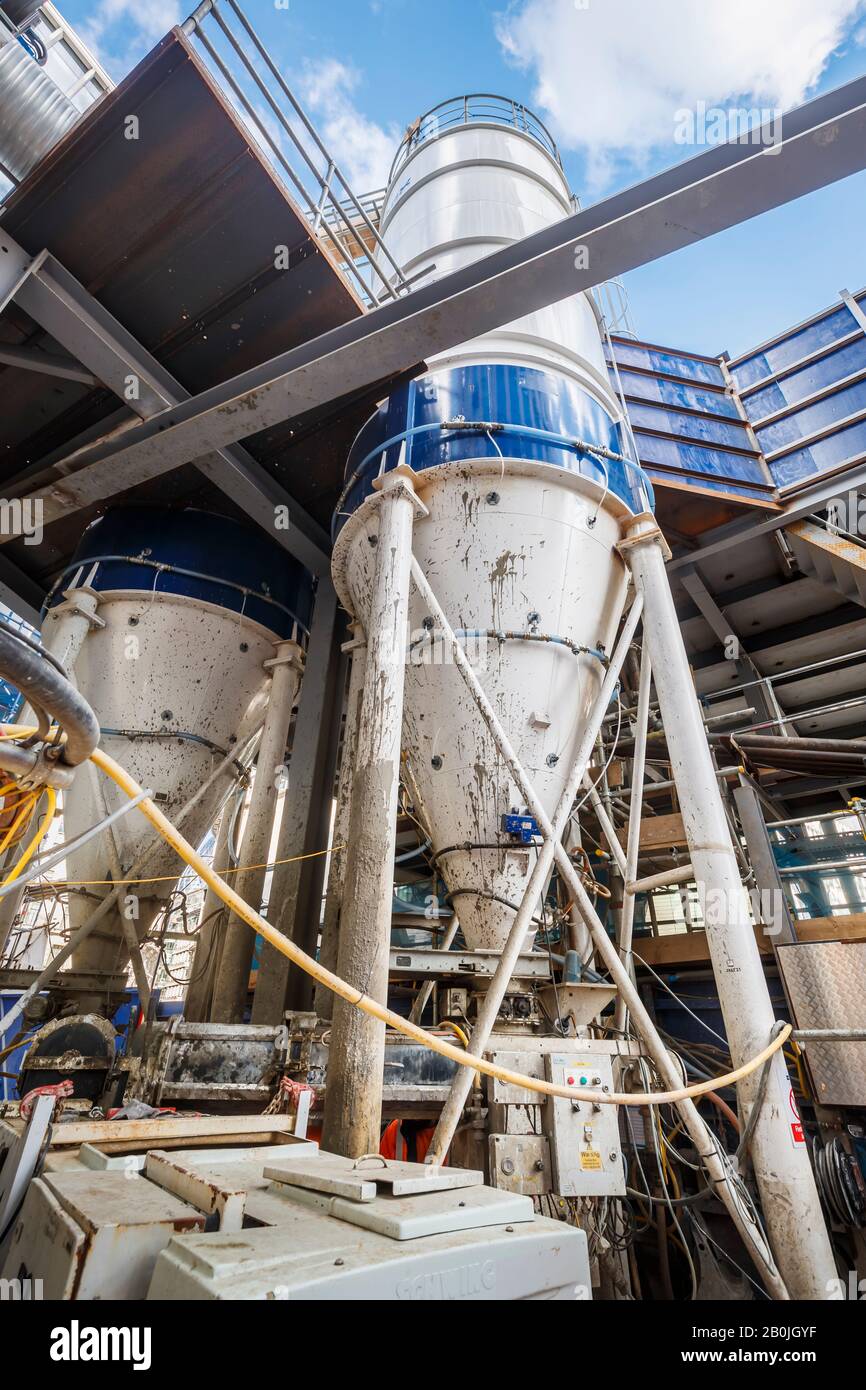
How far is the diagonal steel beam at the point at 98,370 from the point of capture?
4.41 metres

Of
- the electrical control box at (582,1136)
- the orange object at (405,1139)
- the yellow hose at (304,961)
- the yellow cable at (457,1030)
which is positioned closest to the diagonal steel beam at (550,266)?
the yellow hose at (304,961)

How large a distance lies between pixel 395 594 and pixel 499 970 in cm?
193

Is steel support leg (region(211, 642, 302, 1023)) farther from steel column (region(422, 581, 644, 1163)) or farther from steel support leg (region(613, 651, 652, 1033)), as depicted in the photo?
steel support leg (region(613, 651, 652, 1033))

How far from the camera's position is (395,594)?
353cm

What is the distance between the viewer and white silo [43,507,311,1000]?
5.41m

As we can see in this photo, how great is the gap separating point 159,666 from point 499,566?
323 centimetres

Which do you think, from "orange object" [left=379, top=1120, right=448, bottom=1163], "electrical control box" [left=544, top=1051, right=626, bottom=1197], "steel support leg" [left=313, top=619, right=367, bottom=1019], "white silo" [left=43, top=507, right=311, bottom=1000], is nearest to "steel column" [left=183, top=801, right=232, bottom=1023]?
"white silo" [left=43, top=507, right=311, bottom=1000]

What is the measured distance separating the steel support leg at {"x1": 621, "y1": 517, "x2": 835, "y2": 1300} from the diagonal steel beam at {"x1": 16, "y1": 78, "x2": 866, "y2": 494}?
5.85 ft

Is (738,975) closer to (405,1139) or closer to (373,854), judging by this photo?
(373,854)

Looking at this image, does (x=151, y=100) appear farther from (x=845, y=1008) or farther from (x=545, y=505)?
(x=845, y=1008)

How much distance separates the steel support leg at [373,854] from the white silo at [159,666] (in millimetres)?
2734

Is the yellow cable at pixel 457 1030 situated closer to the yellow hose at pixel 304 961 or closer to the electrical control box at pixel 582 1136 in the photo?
the electrical control box at pixel 582 1136

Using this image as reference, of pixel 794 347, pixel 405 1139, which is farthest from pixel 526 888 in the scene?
pixel 794 347
